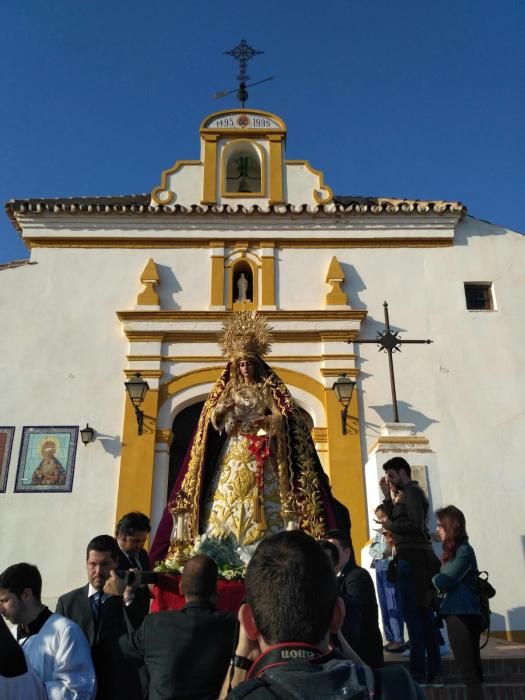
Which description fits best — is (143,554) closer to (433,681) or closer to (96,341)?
(433,681)

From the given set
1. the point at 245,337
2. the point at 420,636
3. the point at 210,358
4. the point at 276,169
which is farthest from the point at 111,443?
the point at 420,636

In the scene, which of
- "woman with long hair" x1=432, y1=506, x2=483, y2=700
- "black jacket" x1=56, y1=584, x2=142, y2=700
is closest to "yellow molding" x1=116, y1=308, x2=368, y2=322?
"woman with long hair" x1=432, y1=506, x2=483, y2=700

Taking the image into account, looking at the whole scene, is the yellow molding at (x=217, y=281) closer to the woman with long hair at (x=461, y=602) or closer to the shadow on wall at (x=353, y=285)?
the shadow on wall at (x=353, y=285)

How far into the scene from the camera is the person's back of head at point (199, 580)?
2855 mm

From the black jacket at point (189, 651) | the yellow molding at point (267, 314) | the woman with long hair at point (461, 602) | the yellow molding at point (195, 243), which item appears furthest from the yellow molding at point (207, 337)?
the black jacket at point (189, 651)

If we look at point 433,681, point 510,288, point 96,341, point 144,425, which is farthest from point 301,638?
point 510,288

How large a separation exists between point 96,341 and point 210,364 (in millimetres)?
2227

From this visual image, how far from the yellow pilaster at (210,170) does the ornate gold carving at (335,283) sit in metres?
2.97

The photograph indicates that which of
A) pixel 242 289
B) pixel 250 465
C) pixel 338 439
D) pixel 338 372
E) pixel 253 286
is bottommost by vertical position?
pixel 250 465

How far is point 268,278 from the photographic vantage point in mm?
12586

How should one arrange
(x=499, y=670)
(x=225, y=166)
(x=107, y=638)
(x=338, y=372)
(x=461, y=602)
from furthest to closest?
(x=225, y=166), (x=338, y=372), (x=499, y=670), (x=461, y=602), (x=107, y=638)

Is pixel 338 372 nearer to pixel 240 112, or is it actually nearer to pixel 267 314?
pixel 267 314

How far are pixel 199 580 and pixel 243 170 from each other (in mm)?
12639

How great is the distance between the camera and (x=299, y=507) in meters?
5.58
